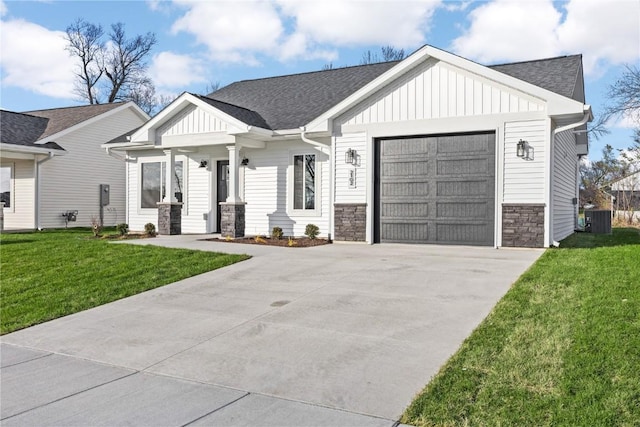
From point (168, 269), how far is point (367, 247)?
14.8 ft

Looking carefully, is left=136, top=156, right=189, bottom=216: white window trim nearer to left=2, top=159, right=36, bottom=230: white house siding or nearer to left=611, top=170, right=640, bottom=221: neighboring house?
left=2, top=159, right=36, bottom=230: white house siding

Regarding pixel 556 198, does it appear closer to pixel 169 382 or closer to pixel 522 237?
pixel 522 237

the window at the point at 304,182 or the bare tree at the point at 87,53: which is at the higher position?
the bare tree at the point at 87,53

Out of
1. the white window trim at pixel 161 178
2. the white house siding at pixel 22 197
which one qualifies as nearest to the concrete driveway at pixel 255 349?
the white window trim at pixel 161 178

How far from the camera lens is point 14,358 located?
4.52m

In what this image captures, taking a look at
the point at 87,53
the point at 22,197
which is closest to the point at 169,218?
the point at 22,197

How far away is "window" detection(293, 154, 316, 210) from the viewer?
12758 mm

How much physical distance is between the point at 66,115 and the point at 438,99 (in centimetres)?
1763

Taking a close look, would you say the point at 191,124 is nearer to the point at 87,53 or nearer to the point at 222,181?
the point at 222,181

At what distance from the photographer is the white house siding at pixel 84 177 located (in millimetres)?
18641

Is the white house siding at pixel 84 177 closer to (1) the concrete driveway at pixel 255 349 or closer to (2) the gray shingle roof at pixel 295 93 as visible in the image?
(2) the gray shingle roof at pixel 295 93

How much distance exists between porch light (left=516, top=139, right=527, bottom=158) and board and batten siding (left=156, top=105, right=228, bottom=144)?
7.15m

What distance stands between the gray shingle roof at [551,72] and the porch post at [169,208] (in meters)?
9.39

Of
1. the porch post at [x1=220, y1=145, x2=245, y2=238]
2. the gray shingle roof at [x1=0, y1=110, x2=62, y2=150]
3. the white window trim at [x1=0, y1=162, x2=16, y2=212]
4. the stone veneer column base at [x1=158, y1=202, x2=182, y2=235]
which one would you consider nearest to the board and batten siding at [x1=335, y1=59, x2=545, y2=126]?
the porch post at [x1=220, y1=145, x2=245, y2=238]
